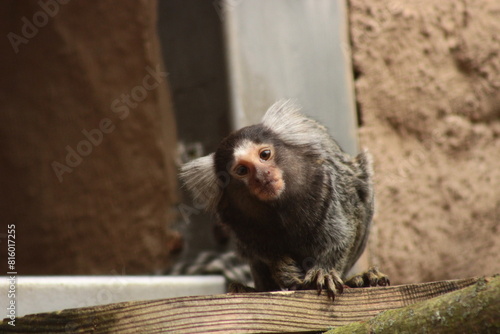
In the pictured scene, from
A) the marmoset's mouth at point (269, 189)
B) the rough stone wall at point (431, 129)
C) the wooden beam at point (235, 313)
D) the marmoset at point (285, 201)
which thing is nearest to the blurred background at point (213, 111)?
the rough stone wall at point (431, 129)

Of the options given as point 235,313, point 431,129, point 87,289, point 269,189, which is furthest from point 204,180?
point 431,129

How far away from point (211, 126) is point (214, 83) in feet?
0.81

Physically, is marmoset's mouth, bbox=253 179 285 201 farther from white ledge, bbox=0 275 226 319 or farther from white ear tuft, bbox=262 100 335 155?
white ledge, bbox=0 275 226 319

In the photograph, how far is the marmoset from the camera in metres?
2.61

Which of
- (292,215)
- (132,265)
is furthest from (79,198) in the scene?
(292,215)

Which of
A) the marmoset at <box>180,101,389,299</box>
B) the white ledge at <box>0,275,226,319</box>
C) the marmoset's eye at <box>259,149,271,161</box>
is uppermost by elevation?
the marmoset's eye at <box>259,149,271,161</box>

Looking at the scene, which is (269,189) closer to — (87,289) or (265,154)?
(265,154)

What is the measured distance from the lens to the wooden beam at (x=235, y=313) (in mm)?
1506

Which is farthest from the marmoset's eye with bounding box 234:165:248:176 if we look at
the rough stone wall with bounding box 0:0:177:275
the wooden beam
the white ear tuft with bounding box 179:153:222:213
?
the rough stone wall with bounding box 0:0:177:275

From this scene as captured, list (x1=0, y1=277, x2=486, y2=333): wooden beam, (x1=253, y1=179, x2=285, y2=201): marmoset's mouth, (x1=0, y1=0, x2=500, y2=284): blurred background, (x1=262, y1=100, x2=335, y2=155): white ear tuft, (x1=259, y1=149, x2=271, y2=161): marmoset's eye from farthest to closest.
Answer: (x1=0, y1=0, x2=500, y2=284): blurred background
(x1=262, y1=100, x2=335, y2=155): white ear tuft
(x1=259, y1=149, x2=271, y2=161): marmoset's eye
(x1=253, y1=179, x2=285, y2=201): marmoset's mouth
(x1=0, y1=277, x2=486, y2=333): wooden beam

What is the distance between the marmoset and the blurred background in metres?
0.67

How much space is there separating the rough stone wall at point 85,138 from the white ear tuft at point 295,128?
3.56ft

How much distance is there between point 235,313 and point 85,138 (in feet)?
10.7

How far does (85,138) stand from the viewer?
15.2ft
